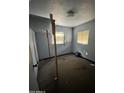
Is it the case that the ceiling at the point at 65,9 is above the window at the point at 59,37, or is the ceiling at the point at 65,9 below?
above

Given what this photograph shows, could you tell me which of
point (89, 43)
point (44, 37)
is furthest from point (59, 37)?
point (89, 43)

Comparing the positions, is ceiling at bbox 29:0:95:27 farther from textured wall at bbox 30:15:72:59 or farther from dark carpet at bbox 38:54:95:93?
dark carpet at bbox 38:54:95:93

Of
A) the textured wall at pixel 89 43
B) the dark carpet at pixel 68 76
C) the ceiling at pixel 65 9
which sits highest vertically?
the ceiling at pixel 65 9

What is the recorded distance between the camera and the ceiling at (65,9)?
0.71 m

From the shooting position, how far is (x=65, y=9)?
2.49 feet

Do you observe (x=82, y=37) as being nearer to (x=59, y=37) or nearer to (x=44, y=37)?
(x=59, y=37)

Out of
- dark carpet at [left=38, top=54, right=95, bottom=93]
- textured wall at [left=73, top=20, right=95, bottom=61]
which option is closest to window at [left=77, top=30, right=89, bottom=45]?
textured wall at [left=73, top=20, right=95, bottom=61]

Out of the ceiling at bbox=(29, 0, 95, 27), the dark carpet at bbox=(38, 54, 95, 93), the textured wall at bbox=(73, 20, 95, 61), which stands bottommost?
the dark carpet at bbox=(38, 54, 95, 93)

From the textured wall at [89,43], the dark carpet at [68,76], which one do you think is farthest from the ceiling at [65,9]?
the dark carpet at [68,76]

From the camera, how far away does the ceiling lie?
71 cm

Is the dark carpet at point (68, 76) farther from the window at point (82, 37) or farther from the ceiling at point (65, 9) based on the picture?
the ceiling at point (65, 9)
